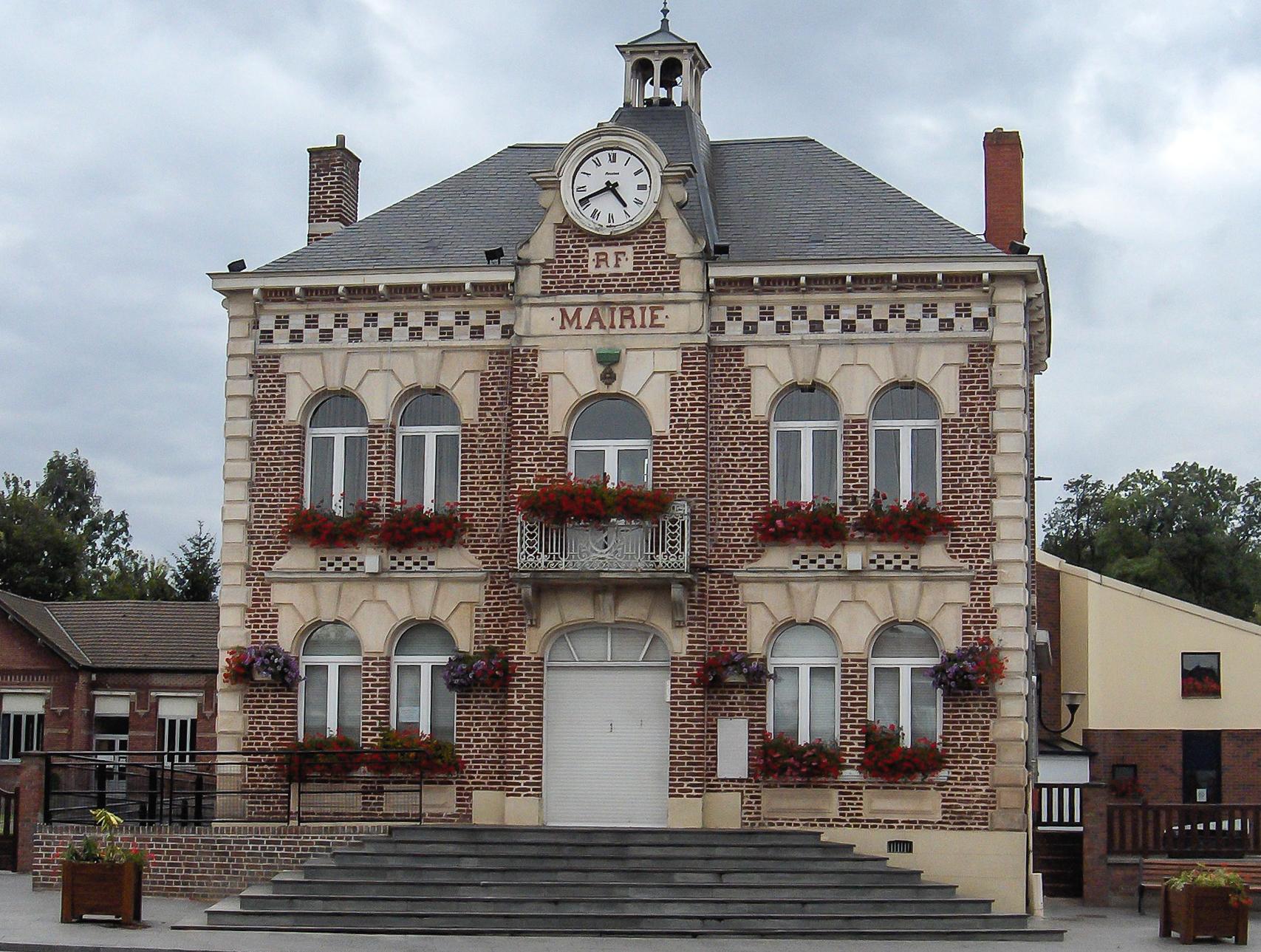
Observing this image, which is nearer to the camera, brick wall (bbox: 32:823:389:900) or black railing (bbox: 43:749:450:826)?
brick wall (bbox: 32:823:389:900)

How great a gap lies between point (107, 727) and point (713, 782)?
816 inches

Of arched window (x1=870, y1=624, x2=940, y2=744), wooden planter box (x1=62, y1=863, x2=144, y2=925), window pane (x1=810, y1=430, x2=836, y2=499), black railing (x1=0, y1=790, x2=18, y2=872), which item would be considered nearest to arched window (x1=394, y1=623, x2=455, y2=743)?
wooden planter box (x1=62, y1=863, x2=144, y2=925)

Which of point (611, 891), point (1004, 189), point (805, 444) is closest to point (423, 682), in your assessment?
point (611, 891)

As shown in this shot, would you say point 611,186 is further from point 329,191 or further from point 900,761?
point 900,761

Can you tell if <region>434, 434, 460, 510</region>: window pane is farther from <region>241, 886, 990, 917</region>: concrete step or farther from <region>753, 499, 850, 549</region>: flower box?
<region>241, 886, 990, 917</region>: concrete step

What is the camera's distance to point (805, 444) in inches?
901

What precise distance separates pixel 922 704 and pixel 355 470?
775cm

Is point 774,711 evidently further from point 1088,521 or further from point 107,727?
point 1088,521

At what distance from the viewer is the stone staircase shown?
1927 cm

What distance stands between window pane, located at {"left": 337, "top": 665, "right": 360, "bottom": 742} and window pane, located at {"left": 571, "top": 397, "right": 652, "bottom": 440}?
162 inches

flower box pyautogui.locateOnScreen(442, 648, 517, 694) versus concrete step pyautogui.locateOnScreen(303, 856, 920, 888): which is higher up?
flower box pyautogui.locateOnScreen(442, 648, 517, 694)

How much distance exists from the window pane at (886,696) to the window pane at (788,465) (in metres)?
2.41

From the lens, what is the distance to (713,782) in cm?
2227

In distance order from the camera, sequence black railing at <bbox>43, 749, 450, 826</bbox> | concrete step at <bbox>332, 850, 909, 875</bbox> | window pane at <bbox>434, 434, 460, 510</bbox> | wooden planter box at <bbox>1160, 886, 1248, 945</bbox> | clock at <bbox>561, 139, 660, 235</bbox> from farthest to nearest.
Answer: window pane at <bbox>434, 434, 460, 510</bbox>
clock at <bbox>561, 139, 660, 235</bbox>
black railing at <bbox>43, 749, 450, 826</bbox>
concrete step at <bbox>332, 850, 909, 875</bbox>
wooden planter box at <bbox>1160, 886, 1248, 945</bbox>
